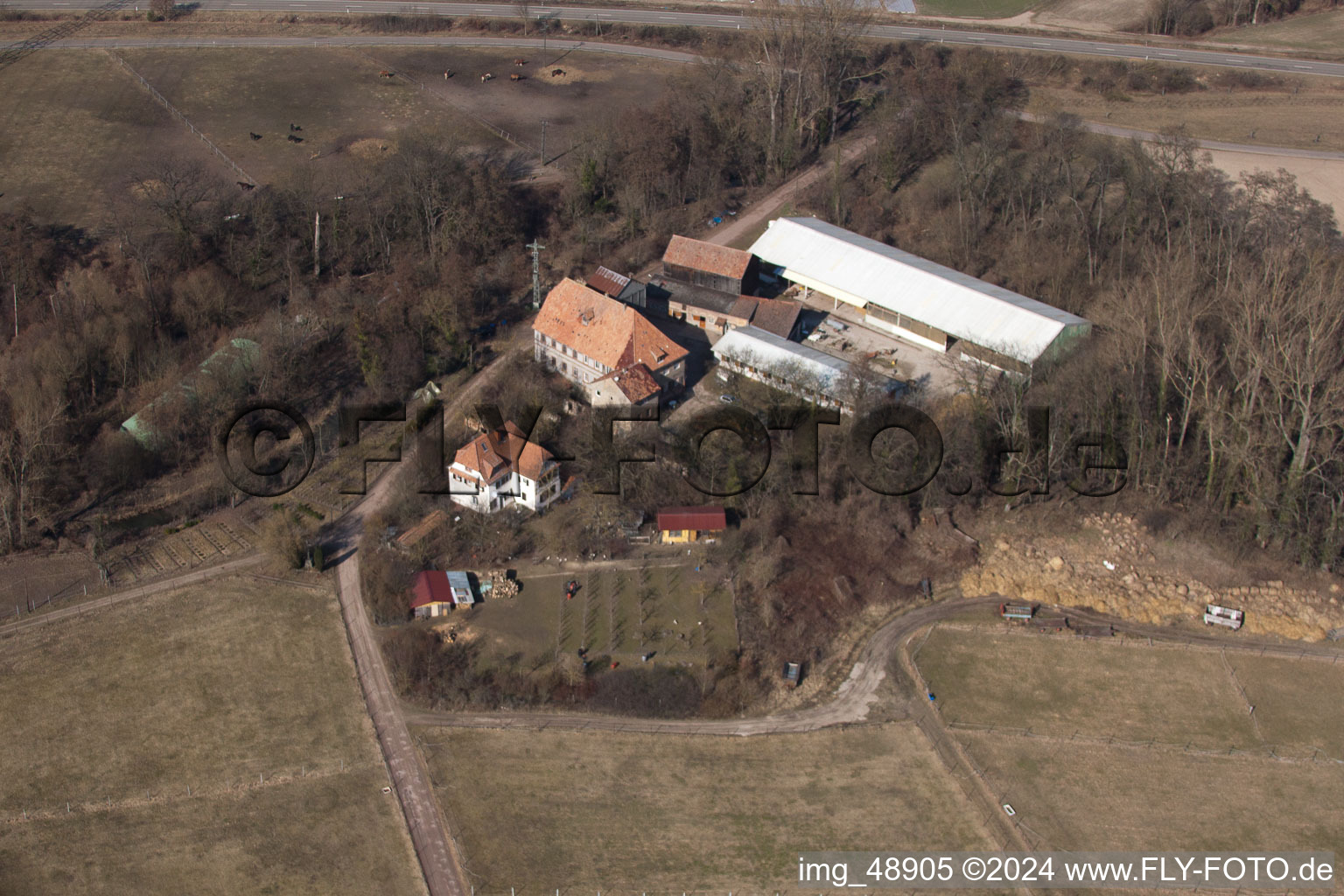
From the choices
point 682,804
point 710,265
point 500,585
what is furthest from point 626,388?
point 682,804

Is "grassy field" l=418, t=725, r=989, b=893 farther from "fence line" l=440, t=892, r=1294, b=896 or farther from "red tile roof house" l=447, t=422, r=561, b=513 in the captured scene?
"red tile roof house" l=447, t=422, r=561, b=513

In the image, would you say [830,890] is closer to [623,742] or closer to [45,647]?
[623,742]

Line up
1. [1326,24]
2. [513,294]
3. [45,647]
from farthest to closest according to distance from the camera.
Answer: [1326,24], [513,294], [45,647]

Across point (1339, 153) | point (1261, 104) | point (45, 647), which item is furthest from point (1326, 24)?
point (45, 647)

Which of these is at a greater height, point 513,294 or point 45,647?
point 513,294

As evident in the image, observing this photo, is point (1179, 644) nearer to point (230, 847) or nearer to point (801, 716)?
point (801, 716)
